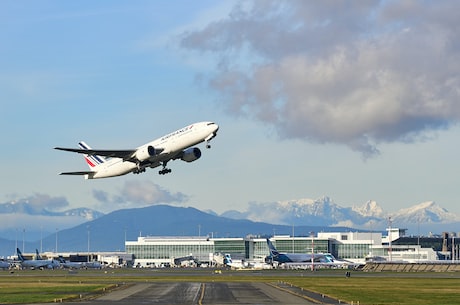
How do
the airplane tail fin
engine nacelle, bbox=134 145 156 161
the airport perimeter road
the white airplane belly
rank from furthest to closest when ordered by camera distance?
the airplane tail fin, the white airplane belly, engine nacelle, bbox=134 145 156 161, the airport perimeter road

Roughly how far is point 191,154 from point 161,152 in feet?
16.7

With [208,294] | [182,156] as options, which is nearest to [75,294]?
[208,294]

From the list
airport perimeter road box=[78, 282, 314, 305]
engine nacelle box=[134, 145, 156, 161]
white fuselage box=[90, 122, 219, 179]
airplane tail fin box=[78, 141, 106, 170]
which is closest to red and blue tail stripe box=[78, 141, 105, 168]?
airplane tail fin box=[78, 141, 106, 170]

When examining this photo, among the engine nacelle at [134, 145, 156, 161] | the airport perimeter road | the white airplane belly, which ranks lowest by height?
the airport perimeter road

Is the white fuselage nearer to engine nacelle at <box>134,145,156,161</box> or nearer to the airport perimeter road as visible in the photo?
engine nacelle at <box>134,145,156,161</box>

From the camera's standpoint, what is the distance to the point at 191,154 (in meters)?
119

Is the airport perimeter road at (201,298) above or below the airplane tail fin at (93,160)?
below

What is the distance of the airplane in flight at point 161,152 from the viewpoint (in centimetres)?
11256

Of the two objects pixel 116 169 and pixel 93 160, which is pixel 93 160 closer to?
pixel 93 160

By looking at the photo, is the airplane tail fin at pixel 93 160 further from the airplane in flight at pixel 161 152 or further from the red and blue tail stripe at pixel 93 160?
the airplane in flight at pixel 161 152

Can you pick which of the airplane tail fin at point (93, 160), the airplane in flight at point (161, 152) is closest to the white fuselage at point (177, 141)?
the airplane in flight at point (161, 152)

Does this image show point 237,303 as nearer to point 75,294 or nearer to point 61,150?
point 75,294

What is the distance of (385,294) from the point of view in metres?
104

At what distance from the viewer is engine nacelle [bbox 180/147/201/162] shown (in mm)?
119125
